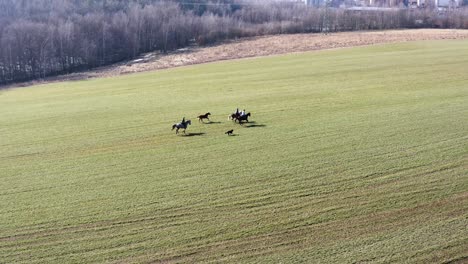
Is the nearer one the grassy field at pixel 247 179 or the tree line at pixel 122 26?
the grassy field at pixel 247 179

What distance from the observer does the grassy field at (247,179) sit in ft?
49.9

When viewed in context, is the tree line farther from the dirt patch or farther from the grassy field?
the grassy field

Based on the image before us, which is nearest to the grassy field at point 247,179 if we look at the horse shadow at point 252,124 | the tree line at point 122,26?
the horse shadow at point 252,124

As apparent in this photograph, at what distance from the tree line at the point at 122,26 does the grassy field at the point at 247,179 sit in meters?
36.7

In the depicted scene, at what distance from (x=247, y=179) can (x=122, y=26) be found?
73.8m

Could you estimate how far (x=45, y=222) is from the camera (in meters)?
17.3

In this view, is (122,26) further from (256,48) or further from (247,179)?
(247,179)

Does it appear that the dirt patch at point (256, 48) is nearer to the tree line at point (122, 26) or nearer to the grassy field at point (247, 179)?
the tree line at point (122, 26)

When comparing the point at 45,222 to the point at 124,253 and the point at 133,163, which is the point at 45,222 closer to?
the point at 124,253

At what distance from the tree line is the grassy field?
36.7 m

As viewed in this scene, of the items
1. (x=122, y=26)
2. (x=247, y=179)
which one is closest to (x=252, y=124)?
(x=247, y=179)

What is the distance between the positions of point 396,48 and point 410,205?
57.4 metres

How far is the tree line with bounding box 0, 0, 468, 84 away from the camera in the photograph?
75438 mm

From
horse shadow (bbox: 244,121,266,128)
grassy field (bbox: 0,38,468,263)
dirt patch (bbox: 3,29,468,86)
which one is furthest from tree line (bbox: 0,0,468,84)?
horse shadow (bbox: 244,121,266,128)
